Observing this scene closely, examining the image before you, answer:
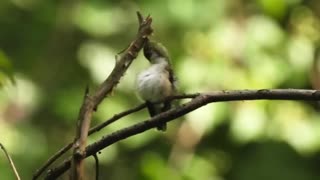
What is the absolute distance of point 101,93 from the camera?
2.60ft

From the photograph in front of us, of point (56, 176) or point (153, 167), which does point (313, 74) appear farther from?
point (56, 176)

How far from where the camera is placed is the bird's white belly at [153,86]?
104 centimetres

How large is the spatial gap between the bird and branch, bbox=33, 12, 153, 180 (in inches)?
5.0

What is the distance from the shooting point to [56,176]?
0.84 meters

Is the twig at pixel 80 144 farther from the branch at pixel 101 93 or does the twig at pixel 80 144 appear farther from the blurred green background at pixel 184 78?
the blurred green background at pixel 184 78

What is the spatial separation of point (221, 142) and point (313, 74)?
0.38 m

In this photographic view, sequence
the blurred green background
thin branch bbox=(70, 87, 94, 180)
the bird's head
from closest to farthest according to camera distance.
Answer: thin branch bbox=(70, 87, 94, 180) < the bird's head < the blurred green background

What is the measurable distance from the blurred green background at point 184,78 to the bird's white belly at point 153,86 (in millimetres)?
1155

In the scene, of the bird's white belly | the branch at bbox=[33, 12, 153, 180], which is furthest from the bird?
the branch at bbox=[33, 12, 153, 180]

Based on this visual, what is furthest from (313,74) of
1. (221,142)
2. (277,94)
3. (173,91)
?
(277,94)

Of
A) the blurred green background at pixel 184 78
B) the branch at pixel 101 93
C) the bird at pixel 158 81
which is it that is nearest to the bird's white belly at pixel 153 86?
the bird at pixel 158 81

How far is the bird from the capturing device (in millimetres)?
1001

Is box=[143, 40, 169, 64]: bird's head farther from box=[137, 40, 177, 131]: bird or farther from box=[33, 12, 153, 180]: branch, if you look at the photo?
box=[33, 12, 153, 180]: branch

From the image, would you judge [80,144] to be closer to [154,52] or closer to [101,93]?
[101,93]
